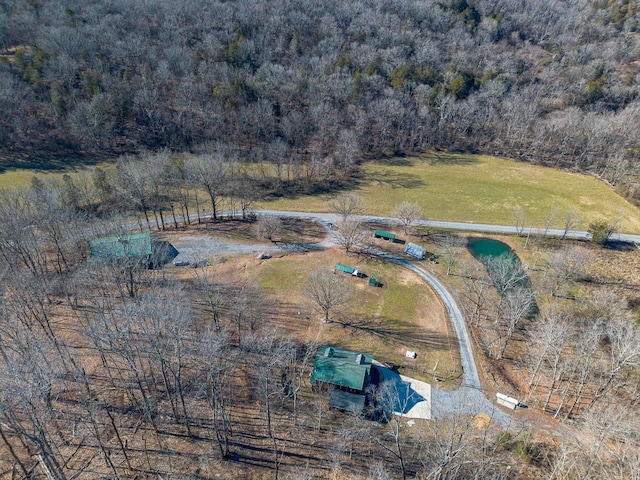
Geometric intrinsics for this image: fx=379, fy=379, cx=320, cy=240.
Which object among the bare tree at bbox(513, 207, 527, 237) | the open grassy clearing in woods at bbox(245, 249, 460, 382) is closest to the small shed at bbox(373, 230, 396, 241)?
the open grassy clearing in woods at bbox(245, 249, 460, 382)

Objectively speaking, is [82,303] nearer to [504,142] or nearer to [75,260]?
[75,260]

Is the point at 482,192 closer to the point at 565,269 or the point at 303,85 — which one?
the point at 565,269

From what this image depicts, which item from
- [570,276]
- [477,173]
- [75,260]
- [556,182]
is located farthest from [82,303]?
[556,182]

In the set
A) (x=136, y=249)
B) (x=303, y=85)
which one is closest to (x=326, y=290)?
(x=136, y=249)

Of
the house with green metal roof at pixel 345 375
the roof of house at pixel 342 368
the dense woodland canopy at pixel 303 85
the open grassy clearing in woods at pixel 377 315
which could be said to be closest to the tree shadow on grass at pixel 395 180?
the dense woodland canopy at pixel 303 85

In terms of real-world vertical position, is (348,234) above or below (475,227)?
above
